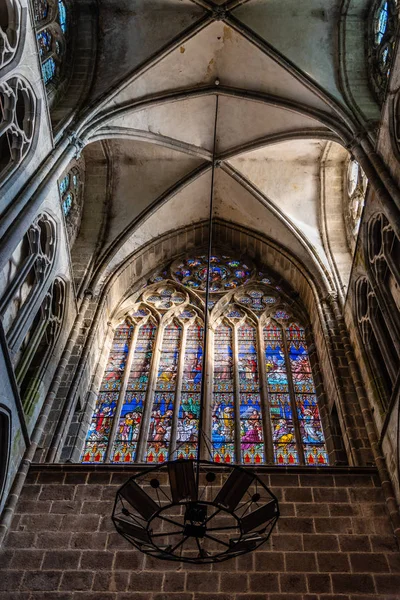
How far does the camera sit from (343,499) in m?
7.63

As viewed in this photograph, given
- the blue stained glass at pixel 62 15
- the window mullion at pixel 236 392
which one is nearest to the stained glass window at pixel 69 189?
the blue stained glass at pixel 62 15

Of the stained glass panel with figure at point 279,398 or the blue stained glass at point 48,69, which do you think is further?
the blue stained glass at point 48,69

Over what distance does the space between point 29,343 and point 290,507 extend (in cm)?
481

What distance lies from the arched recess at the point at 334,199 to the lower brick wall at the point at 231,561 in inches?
246

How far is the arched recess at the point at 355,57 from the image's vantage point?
1049 cm

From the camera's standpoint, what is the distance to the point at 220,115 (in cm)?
1305

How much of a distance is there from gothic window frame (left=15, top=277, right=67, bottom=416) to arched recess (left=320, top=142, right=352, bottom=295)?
6250 mm

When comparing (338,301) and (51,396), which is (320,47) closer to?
(338,301)

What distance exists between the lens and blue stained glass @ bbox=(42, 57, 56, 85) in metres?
10.5

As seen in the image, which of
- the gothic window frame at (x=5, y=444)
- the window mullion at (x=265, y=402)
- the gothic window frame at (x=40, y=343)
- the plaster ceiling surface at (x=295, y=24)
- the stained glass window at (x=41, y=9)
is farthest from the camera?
the plaster ceiling surface at (x=295, y=24)

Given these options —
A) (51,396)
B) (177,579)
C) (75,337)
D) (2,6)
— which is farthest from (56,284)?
(177,579)

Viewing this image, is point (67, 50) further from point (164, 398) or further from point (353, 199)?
point (164, 398)

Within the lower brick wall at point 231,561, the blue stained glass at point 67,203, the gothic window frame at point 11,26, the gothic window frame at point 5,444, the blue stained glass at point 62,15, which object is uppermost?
the blue stained glass at point 62,15

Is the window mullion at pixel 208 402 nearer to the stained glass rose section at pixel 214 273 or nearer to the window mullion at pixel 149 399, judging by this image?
the window mullion at pixel 149 399
